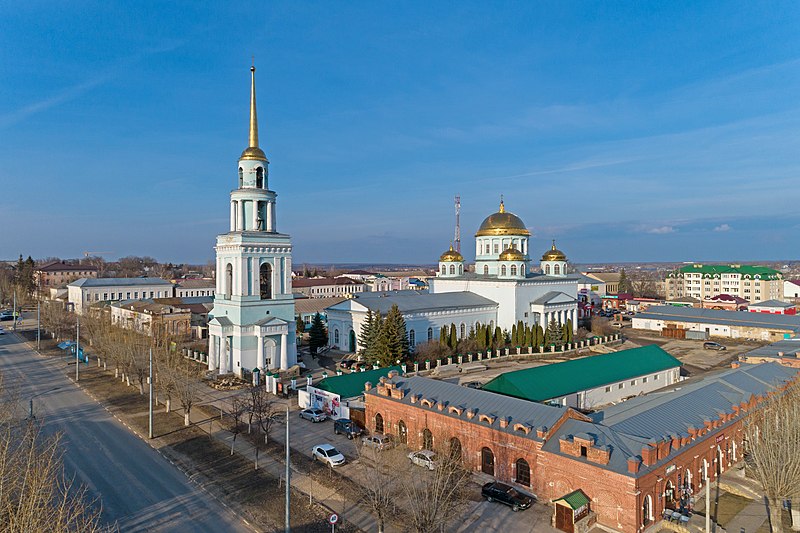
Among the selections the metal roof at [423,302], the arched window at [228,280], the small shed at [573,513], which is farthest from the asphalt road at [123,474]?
Result: the metal roof at [423,302]

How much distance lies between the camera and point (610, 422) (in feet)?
57.9

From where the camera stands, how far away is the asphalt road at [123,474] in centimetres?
1487

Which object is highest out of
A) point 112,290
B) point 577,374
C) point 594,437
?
point 112,290

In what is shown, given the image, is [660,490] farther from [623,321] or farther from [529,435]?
[623,321]

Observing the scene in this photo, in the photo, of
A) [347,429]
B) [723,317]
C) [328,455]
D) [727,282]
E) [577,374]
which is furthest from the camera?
[727,282]

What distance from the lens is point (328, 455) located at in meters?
18.8

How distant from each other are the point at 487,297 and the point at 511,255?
4565mm

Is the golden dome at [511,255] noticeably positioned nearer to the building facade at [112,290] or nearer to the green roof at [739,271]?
the building facade at [112,290]

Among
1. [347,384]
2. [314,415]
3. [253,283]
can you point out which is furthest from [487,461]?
[253,283]

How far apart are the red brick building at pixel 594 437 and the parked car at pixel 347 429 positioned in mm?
680

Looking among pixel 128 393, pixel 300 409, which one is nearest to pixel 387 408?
pixel 300 409

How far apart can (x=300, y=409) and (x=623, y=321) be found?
5000 centimetres

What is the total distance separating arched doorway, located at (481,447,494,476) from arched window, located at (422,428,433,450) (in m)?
2.38

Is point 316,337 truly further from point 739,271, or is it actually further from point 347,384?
point 739,271
